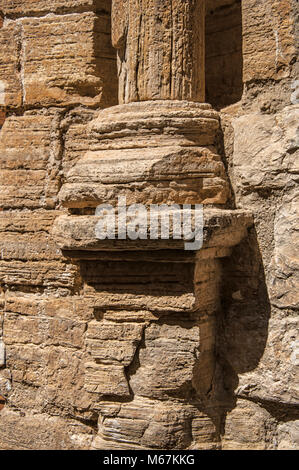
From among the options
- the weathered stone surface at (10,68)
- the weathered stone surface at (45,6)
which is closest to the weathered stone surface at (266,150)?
the weathered stone surface at (45,6)

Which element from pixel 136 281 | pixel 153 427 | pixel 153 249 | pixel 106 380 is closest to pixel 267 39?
pixel 153 249

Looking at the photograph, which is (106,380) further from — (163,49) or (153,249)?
(163,49)

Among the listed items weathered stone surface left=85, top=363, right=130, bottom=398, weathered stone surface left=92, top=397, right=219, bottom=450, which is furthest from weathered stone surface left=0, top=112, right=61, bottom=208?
weathered stone surface left=92, top=397, right=219, bottom=450

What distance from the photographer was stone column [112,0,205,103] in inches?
116

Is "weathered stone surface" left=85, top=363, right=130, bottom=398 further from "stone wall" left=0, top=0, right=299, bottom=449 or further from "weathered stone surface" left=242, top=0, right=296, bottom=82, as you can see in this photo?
"weathered stone surface" left=242, top=0, right=296, bottom=82

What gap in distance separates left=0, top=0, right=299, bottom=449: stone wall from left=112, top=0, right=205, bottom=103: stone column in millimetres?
321

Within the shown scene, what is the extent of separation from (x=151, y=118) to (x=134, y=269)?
0.72 meters

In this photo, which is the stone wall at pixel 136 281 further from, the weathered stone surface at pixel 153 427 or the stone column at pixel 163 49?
the stone column at pixel 163 49

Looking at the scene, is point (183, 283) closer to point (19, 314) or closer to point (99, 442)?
point (99, 442)

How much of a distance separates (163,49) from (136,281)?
1.13 meters

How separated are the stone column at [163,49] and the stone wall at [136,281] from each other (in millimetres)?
321

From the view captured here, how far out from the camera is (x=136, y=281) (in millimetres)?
2912

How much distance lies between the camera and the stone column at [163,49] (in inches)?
116

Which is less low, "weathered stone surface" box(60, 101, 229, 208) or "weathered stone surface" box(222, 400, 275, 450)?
"weathered stone surface" box(60, 101, 229, 208)
